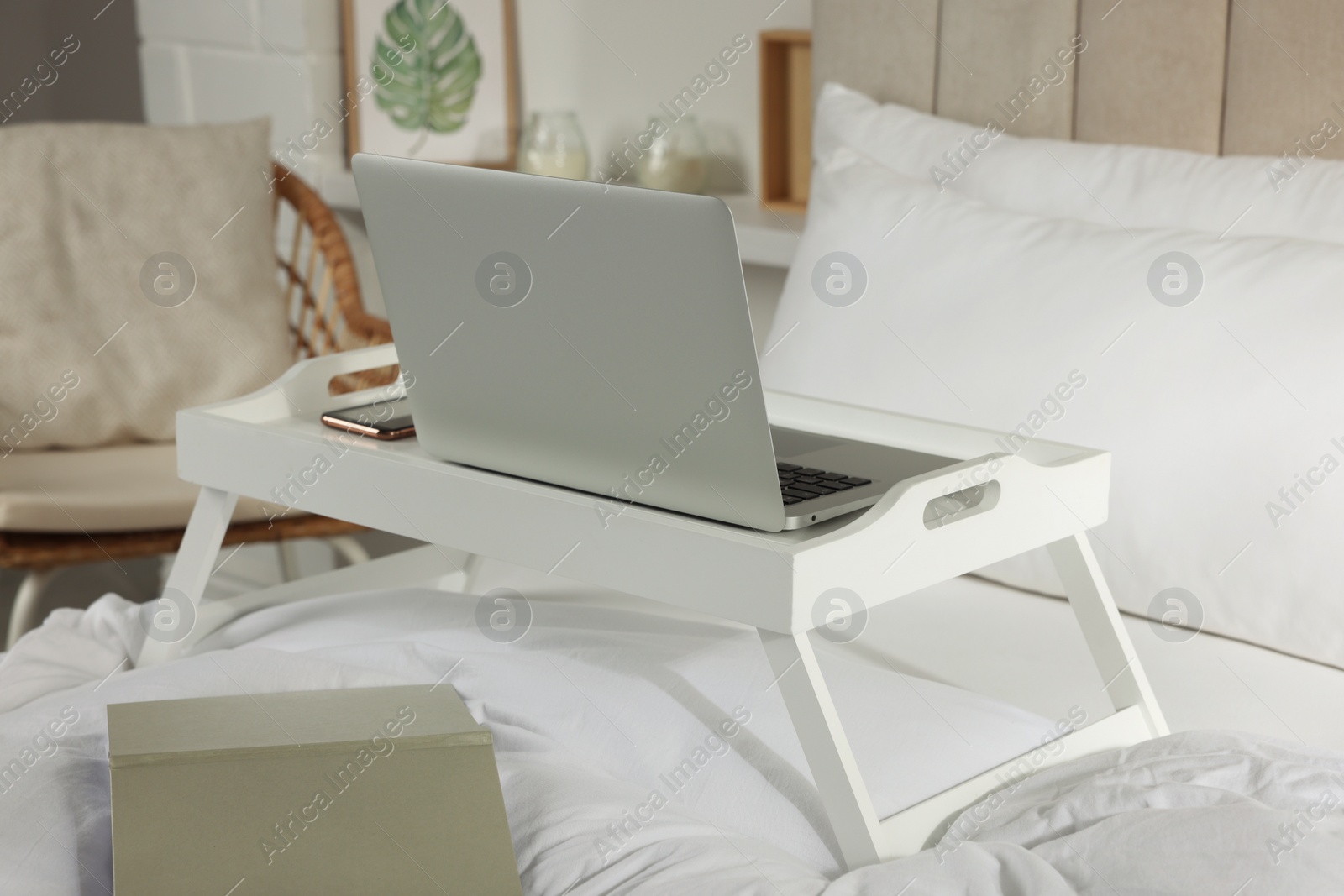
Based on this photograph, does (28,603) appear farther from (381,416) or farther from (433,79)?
(433,79)

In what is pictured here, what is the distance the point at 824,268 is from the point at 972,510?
0.61m

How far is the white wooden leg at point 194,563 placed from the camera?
1145 mm

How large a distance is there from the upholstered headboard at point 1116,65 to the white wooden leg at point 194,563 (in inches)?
41.5

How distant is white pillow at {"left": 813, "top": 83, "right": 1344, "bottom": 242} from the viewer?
1.28 metres

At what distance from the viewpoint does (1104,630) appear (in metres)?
0.97

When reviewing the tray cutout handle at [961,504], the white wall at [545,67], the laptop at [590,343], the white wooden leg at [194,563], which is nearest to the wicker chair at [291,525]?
the white wall at [545,67]

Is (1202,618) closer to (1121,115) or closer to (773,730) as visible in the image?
(773,730)

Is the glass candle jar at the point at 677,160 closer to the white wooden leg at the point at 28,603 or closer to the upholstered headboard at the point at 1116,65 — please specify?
the upholstered headboard at the point at 1116,65

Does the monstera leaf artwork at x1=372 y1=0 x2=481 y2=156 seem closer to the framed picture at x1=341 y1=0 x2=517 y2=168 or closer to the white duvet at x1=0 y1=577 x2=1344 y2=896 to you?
the framed picture at x1=341 y1=0 x2=517 y2=168

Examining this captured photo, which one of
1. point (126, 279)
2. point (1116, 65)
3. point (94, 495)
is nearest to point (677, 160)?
point (1116, 65)

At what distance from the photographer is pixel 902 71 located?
5.81 ft

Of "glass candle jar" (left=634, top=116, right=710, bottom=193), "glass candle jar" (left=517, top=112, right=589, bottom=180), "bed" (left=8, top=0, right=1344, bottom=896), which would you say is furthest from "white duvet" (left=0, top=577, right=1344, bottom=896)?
"glass candle jar" (left=517, top=112, right=589, bottom=180)

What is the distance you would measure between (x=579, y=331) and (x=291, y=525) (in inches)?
43.1

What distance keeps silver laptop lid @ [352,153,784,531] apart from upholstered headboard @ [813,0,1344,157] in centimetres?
93
